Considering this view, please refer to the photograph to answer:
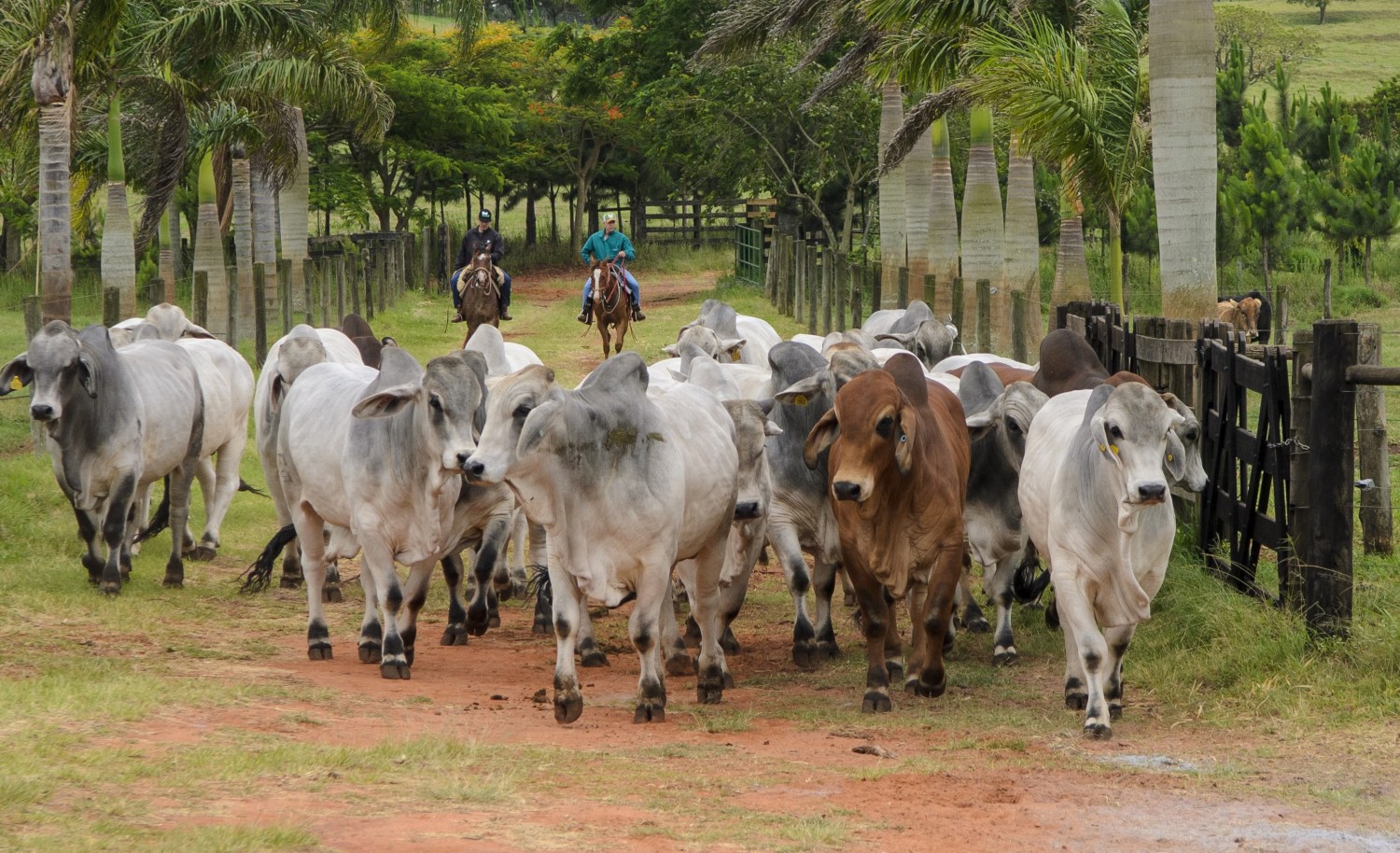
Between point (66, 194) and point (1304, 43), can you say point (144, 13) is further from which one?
point (1304, 43)

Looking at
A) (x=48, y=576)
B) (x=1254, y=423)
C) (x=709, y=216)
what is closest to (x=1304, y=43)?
(x=709, y=216)

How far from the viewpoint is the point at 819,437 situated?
8227mm

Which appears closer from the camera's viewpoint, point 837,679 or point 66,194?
point 837,679

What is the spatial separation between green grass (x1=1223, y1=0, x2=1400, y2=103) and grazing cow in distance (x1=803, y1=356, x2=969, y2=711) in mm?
53613

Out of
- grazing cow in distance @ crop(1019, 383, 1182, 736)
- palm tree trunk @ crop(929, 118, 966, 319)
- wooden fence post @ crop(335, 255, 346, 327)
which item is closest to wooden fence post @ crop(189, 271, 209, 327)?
wooden fence post @ crop(335, 255, 346, 327)

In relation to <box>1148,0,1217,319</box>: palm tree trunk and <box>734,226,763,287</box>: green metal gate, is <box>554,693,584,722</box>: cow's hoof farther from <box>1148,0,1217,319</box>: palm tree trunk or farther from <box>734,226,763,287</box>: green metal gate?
<box>734,226,763,287</box>: green metal gate

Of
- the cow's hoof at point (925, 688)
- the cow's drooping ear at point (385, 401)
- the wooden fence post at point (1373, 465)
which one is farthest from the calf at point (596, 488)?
the wooden fence post at point (1373, 465)

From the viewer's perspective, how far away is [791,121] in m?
33.7

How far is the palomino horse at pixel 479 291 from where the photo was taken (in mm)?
23375

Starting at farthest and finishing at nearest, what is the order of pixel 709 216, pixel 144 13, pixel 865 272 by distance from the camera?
pixel 709 216 < pixel 865 272 < pixel 144 13

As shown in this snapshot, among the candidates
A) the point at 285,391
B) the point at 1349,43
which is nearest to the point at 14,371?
the point at 285,391

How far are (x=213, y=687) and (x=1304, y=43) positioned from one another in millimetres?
63897

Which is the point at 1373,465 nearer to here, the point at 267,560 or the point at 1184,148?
the point at 1184,148

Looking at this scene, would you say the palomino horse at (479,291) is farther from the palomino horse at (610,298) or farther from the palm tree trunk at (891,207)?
the palm tree trunk at (891,207)
